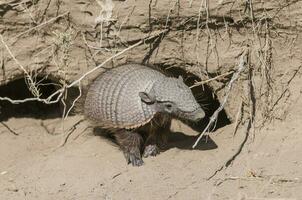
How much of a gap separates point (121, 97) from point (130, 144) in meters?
0.46

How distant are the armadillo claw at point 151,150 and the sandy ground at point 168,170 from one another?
8 centimetres

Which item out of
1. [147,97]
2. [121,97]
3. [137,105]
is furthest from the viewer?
[121,97]

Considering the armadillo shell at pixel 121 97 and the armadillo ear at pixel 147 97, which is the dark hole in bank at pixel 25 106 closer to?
the armadillo shell at pixel 121 97

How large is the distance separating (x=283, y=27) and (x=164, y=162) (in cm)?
163

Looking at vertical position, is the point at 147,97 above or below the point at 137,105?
above

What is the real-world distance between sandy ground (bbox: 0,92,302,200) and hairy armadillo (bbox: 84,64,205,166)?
7.3 inches

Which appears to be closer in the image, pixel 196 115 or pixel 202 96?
pixel 196 115

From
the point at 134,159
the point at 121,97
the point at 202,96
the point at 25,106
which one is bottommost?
the point at 25,106

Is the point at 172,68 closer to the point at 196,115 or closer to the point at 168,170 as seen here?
the point at 196,115

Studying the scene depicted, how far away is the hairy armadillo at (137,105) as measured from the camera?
5.70 metres

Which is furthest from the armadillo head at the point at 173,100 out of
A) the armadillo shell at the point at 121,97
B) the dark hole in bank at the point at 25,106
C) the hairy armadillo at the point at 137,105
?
the dark hole in bank at the point at 25,106

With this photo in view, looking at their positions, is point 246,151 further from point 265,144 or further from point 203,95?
point 203,95

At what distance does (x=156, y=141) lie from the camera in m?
6.15

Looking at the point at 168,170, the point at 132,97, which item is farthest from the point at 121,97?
the point at 168,170
